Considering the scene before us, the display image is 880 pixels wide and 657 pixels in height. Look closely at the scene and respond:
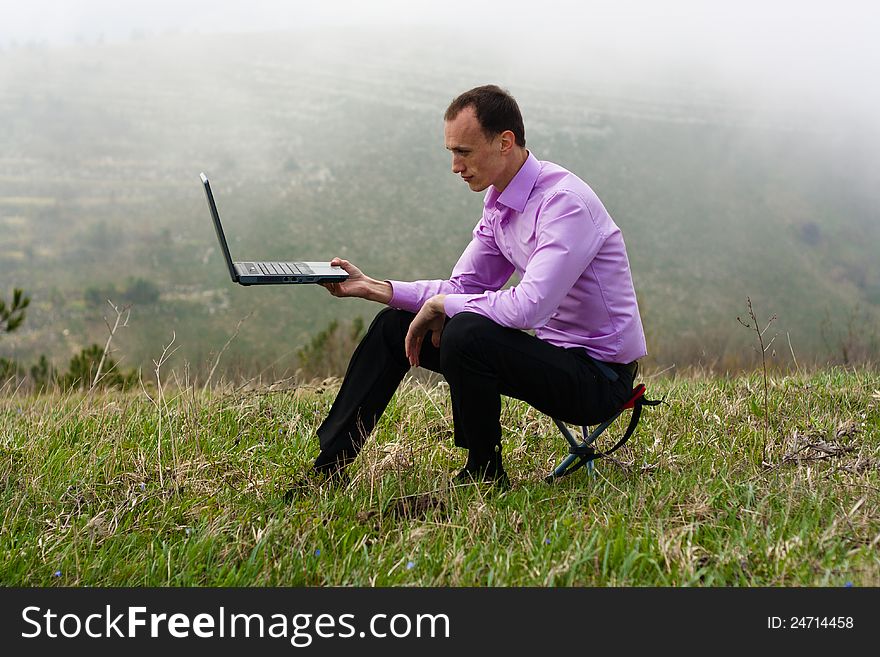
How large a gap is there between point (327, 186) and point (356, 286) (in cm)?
3444

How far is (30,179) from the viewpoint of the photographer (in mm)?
40625

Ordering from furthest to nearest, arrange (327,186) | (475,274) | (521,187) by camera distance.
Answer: (327,186), (475,274), (521,187)

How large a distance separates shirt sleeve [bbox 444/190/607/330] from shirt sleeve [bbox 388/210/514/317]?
31 centimetres

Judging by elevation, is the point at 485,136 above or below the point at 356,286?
above

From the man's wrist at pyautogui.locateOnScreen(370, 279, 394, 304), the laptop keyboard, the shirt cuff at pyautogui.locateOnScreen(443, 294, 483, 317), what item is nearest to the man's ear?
the shirt cuff at pyautogui.locateOnScreen(443, 294, 483, 317)

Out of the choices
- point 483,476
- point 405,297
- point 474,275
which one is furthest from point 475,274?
point 483,476

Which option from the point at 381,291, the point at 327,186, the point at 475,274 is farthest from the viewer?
the point at 327,186

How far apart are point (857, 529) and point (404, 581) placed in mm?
1468

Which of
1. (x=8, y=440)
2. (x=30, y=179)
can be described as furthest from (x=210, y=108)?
(x=8, y=440)

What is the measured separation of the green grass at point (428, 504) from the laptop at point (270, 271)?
737mm

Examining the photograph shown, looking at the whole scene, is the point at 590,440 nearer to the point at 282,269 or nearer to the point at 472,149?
the point at 472,149

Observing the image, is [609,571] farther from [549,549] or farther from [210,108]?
[210,108]

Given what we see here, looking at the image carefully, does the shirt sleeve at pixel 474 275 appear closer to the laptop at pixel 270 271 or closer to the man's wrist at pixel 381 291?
the man's wrist at pixel 381 291

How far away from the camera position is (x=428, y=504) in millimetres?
3285
